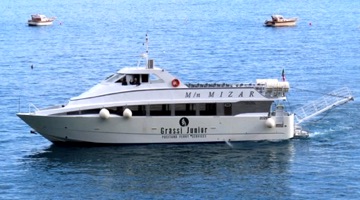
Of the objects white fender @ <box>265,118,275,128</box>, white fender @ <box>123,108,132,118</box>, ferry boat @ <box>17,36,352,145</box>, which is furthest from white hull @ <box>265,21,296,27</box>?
white fender @ <box>123,108,132,118</box>

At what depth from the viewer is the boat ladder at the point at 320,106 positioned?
77000 millimetres

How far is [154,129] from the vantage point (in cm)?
7319

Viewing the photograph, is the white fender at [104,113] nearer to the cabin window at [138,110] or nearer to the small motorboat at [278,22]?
the cabin window at [138,110]

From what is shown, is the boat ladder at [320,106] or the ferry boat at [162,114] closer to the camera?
the ferry boat at [162,114]

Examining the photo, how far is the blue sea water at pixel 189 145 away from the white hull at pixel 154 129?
69cm

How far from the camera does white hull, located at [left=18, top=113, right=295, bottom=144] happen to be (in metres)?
72.4

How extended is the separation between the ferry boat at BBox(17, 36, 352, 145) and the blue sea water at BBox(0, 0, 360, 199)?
86 centimetres

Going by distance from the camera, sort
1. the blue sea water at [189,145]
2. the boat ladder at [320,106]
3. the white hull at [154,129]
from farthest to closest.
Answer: the boat ladder at [320,106] < the white hull at [154,129] < the blue sea water at [189,145]

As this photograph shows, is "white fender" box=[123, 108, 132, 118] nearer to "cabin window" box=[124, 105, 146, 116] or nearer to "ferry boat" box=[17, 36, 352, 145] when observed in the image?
"ferry boat" box=[17, 36, 352, 145]

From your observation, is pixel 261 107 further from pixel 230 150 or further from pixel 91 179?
pixel 91 179

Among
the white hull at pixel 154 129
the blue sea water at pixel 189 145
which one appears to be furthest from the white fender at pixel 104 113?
the blue sea water at pixel 189 145

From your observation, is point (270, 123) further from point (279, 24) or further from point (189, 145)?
point (279, 24)

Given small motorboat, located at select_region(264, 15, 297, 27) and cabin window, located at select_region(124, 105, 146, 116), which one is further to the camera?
small motorboat, located at select_region(264, 15, 297, 27)

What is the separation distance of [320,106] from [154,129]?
657 inches
